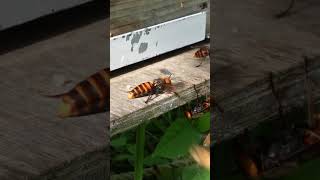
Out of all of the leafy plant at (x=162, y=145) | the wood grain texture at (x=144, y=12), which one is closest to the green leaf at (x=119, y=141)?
the leafy plant at (x=162, y=145)

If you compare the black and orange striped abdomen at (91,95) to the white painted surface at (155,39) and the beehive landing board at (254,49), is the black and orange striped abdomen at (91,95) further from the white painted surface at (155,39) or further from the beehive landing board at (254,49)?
the beehive landing board at (254,49)

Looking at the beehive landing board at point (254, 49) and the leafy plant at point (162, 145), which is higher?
the beehive landing board at point (254, 49)

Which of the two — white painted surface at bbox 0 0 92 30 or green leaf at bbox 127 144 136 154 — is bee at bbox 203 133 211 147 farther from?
white painted surface at bbox 0 0 92 30

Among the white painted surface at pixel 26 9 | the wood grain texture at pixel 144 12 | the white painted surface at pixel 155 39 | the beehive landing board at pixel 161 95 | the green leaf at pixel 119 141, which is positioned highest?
the white painted surface at pixel 26 9

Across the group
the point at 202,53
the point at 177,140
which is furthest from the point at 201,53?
the point at 177,140

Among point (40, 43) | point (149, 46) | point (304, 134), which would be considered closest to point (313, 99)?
point (304, 134)

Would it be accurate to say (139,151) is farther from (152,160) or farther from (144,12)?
(144,12)
